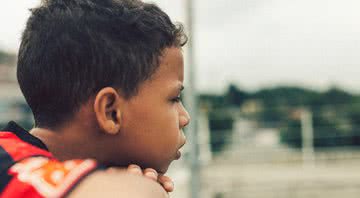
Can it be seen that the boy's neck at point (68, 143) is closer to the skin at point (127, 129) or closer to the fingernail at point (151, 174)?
the skin at point (127, 129)

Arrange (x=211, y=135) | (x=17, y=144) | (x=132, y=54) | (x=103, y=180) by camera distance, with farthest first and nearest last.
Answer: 1. (x=211, y=135)
2. (x=132, y=54)
3. (x=17, y=144)
4. (x=103, y=180)

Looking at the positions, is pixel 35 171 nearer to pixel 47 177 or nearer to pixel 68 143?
pixel 47 177

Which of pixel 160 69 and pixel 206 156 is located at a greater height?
pixel 160 69

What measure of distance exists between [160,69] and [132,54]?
7 centimetres

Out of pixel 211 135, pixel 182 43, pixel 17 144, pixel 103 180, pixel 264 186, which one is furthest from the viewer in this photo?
pixel 211 135

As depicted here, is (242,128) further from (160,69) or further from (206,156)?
(160,69)

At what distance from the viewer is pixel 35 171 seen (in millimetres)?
818

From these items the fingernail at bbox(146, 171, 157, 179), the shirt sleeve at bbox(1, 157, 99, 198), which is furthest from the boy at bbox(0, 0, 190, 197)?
the shirt sleeve at bbox(1, 157, 99, 198)

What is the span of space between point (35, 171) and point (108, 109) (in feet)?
0.71

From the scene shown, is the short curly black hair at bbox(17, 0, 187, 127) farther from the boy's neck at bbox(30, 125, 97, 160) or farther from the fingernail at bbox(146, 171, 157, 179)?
the fingernail at bbox(146, 171, 157, 179)

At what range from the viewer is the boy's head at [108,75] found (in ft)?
3.32

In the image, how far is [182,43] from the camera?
3.85 ft

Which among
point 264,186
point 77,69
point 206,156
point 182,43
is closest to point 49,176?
point 77,69

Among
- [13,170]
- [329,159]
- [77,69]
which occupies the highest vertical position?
[77,69]
